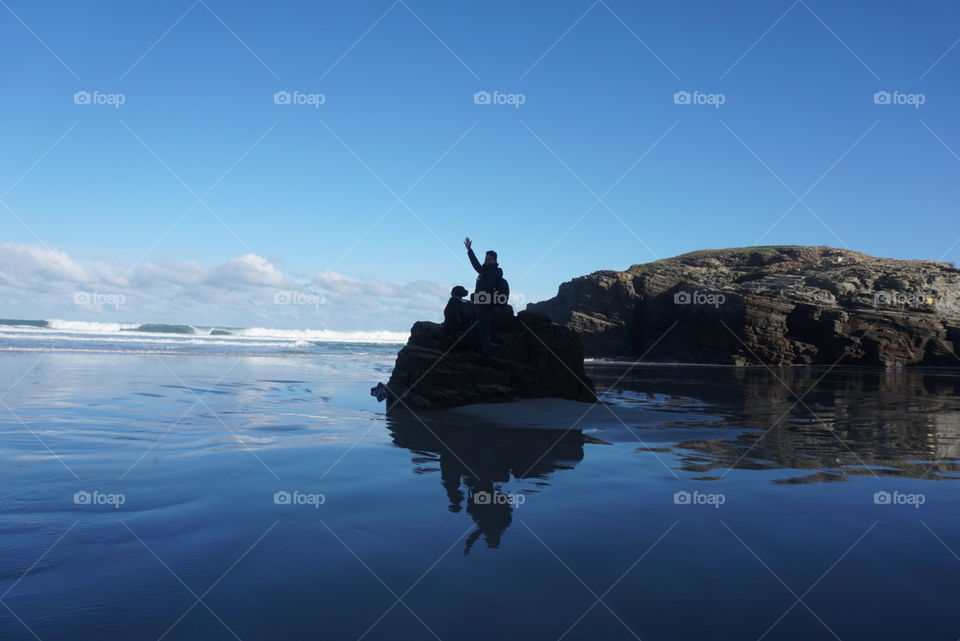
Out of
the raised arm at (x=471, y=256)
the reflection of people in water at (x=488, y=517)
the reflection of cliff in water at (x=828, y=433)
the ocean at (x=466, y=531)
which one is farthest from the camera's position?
the raised arm at (x=471, y=256)

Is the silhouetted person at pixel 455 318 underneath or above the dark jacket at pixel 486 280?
underneath

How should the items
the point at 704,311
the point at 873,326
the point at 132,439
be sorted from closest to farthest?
1. the point at 132,439
2. the point at 873,326
3. the point at 704,311

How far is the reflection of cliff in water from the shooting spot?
272 inches

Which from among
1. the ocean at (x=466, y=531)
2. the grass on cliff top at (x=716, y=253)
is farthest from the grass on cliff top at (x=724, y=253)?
the ocean at (x=466, y=531)

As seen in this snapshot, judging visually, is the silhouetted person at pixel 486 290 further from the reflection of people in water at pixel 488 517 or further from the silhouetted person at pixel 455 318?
the reflection of people in water at pixel 488 517

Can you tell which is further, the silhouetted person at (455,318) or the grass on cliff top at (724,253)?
the grass on cliff top at (724,253)

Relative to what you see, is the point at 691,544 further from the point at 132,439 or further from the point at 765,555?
the point at 132,439

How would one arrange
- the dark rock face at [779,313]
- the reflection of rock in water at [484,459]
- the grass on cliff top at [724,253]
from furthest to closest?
the grass on cliff top at [724,253] → the dark rock face at [779,313] → the reflection of rock in water at [484,459]

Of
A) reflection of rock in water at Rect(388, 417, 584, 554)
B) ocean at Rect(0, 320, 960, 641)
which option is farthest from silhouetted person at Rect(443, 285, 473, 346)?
ocean at Rect(0, 320, 960, 641)

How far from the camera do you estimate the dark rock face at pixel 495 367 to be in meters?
12.0

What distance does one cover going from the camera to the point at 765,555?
3.92m

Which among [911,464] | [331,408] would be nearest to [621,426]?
[911,464]

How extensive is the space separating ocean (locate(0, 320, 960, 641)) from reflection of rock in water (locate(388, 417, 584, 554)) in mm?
49

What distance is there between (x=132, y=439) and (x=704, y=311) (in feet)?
136
